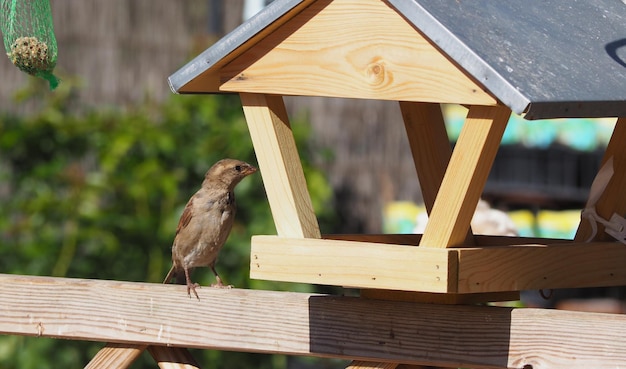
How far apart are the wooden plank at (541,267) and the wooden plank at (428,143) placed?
0.50 metres

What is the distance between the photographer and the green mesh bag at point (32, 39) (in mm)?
3643

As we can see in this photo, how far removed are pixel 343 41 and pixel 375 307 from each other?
27.6 inches

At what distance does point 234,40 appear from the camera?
9.72 feet

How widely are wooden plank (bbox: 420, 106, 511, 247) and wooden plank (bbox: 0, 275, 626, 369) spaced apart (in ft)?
0.79

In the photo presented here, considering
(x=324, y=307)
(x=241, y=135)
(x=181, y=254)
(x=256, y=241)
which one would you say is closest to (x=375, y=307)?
(x=324, y=307)

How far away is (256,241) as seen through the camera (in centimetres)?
292

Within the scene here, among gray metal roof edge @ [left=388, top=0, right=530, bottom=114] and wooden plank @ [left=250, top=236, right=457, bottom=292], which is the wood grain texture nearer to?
wooden plank @ [left=250, top=236, right=457, bottom=292]

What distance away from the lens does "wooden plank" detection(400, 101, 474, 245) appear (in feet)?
11.1

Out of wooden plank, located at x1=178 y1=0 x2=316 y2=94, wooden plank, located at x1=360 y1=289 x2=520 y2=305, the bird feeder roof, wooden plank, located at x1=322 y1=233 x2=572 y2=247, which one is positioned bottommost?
wooden plank, located at x1=322 y1=233 x2=572 y2=247

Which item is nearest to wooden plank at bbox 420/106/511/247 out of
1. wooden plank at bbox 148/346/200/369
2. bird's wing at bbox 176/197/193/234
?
wooden plank at bbox 148/346/200/369

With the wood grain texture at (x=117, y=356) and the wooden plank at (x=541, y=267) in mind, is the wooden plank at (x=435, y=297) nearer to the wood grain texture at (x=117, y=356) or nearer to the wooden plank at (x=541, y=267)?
the wooden plank at (x=541, y=267)

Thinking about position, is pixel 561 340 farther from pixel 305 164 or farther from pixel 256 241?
pixel 305 164

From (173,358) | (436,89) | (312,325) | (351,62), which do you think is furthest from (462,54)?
(173,358)

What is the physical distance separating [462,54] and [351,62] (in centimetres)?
39
